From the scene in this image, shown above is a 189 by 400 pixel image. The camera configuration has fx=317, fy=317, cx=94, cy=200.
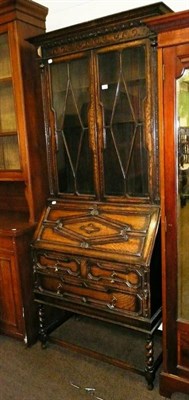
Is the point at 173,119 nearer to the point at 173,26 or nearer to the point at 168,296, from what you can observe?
the point at 173,26

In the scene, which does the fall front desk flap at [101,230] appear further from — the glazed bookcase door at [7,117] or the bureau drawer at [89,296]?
the glazed bookcase door at [7,117]

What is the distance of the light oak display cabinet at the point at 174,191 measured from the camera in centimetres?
153

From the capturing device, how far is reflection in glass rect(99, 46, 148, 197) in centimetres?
193

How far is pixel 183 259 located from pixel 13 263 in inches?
46.8

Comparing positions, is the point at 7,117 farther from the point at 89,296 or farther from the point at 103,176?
the point at 89,296

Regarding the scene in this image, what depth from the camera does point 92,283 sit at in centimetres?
200

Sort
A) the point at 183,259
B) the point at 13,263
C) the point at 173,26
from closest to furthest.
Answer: the point at 173,26 < the point at 183,259 < the point at 13,263

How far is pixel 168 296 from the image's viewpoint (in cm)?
178

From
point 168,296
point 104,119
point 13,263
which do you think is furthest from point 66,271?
point 104,119

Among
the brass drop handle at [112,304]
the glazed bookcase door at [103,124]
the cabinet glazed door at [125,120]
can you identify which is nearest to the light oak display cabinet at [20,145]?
the glazed bookcase door at [103,124]

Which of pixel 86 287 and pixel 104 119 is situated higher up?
pixel 104 119

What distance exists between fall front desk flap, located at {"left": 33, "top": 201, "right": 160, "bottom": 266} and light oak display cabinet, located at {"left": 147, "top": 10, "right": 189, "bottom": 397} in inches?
6.6

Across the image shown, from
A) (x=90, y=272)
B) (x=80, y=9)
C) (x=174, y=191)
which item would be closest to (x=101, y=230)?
(x=90, y=272)

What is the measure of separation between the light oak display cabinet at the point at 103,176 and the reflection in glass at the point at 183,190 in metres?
0.17
